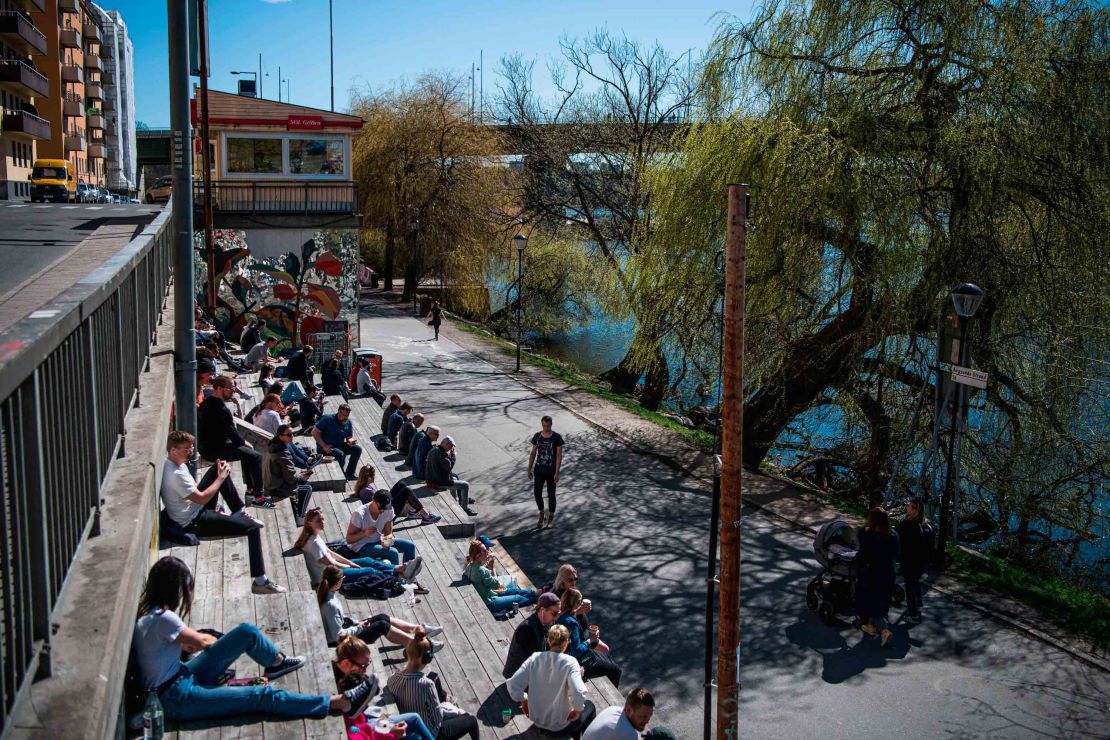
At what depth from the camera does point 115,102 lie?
102 meters

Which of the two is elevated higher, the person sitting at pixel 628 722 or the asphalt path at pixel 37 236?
the asphalt path at pixel 37 236

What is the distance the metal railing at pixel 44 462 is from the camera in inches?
111

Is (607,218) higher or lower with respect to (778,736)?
higher

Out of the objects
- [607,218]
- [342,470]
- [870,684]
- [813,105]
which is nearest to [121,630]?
[870,684]

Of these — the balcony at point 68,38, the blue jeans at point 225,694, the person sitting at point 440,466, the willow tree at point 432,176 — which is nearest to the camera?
the blue jeans at point 225,694

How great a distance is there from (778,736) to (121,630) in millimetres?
7037

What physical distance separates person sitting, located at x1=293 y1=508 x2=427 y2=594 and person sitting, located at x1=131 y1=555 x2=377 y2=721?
2.77 meters

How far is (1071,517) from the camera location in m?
13.2

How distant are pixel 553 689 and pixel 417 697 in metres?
1.16

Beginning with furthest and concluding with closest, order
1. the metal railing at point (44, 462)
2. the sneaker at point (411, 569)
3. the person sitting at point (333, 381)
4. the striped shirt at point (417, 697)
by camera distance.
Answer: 1. the person sitting at point (333, 381)
2. the sneaker at point (411, 569)
3. the striped shirt at point (417, 697)
4. the metal railing at point (44, 462)

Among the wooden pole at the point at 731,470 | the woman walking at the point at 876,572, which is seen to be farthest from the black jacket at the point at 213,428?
the woman walking at the point at 876,572

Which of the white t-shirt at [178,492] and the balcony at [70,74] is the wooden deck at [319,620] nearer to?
the white t-shirt at [178,492]

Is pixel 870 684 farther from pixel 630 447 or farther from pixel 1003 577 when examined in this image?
pixel 630 447

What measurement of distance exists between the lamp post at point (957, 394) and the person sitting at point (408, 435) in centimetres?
848
